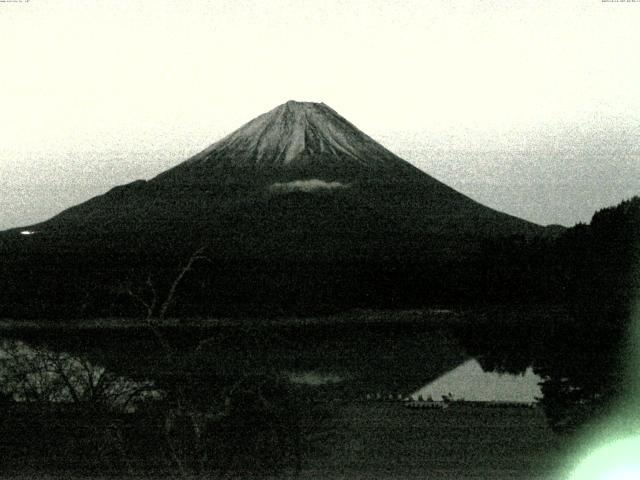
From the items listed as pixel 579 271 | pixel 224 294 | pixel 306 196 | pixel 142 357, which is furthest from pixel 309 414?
pixel 306 196

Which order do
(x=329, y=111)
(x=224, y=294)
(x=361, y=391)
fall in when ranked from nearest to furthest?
(x=361, y=391) → (x=224, y=294) → (x=329, y=111)

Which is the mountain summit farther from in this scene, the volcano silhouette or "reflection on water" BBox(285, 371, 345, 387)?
"reflection on water" BBox(285, 371, 345, 387)

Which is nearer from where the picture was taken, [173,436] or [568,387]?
[173,436]

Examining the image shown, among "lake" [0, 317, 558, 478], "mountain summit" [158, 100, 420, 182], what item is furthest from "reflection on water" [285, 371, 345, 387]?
"mountain summit" [158, 100, 420, 182]

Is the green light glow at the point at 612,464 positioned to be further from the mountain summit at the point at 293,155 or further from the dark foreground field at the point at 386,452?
the mountain summit at the point at 293,155

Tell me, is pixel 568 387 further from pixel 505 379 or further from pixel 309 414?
pixel 309 414
